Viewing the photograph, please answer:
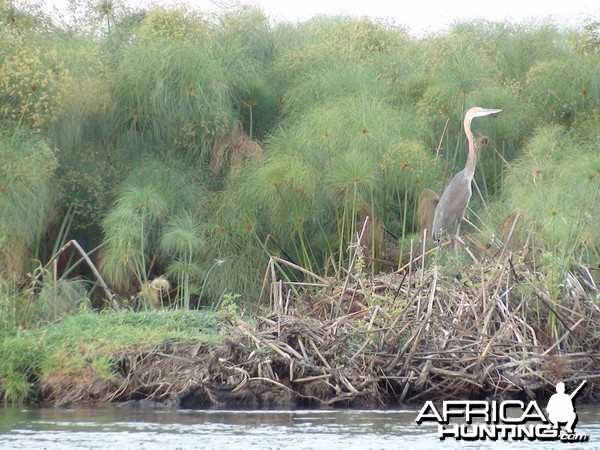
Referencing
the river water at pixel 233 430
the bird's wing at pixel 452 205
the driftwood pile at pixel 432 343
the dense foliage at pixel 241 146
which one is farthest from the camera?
the dense foliage at pixel 241 146

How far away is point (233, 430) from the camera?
862 centimetres

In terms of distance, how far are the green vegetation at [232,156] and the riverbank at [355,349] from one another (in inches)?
11.3

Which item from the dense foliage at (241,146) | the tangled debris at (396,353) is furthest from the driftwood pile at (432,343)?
the dense foliage at (241,146)

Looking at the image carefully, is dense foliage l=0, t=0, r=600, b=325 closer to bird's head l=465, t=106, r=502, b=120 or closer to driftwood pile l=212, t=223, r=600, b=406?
bird's head l=465, t=106, r=502, b=120

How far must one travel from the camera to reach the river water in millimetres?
8031

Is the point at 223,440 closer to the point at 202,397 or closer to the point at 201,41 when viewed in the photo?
the point at 202,397

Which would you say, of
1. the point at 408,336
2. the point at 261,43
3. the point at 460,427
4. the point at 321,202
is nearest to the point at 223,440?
the point at 460,427

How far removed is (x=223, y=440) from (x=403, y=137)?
576cm

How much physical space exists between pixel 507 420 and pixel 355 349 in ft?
5.36

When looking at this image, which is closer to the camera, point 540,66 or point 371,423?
point 371,423

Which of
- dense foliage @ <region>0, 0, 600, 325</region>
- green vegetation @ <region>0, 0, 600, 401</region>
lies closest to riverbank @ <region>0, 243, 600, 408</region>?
green vegetation @ <region>0, 0, 600, 401</region>

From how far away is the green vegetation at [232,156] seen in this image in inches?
483

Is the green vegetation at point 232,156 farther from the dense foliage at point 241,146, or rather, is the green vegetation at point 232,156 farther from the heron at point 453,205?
the heron at point 453,205

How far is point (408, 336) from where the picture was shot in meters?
10.1
